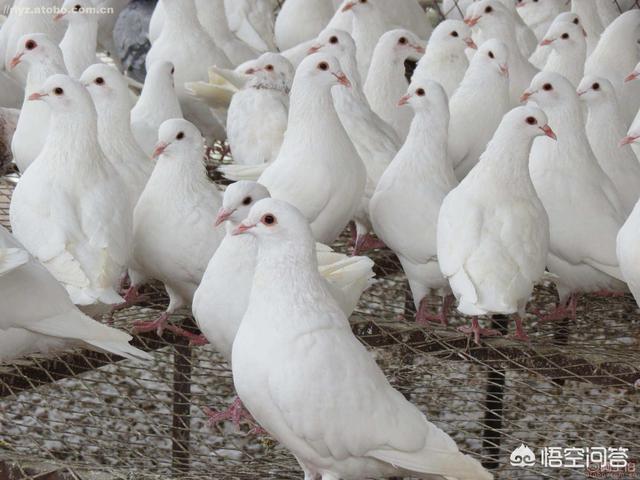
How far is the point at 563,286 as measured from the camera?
575 centimetres

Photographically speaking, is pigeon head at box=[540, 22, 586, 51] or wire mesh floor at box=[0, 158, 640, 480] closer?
wire mesh floor at box=[0, 158, 640, 480]

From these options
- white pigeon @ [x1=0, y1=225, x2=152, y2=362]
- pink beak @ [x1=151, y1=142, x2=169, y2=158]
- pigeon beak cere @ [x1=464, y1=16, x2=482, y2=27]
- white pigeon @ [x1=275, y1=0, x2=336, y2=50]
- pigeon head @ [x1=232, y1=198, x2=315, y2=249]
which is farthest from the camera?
white pigeon @ [x1=275, y1=0, x2=336, y2=50]

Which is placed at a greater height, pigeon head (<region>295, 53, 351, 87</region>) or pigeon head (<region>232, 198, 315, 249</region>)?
pigeon head (<region>295, 53, 351, 87</region>)

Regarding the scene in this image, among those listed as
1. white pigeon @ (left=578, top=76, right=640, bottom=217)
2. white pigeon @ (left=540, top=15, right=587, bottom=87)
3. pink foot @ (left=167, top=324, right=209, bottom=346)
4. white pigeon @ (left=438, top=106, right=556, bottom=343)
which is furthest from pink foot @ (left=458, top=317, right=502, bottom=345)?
white pigeon @ (left=540, top=15, right=587, bottom=87)

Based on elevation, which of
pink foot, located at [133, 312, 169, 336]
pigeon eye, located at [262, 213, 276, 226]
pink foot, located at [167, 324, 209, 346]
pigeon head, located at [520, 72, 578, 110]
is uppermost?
pigeon head, located at [520, 72, 578, 110]

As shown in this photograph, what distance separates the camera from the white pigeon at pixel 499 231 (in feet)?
15.9

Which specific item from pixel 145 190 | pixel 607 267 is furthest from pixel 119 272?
pixel 607 267

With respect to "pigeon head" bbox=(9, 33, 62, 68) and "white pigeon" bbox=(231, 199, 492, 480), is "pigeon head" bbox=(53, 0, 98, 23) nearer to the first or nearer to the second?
"pigeon head" bbox=(9, 33, 62, 68)

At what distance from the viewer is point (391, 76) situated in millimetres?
6836

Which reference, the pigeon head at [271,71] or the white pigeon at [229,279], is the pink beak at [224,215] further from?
the pigeon head at [271,71]

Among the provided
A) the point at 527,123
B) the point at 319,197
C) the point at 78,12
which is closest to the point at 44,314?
the point at 319,197

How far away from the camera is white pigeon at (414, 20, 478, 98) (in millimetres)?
7094

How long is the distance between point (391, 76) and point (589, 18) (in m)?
2.14

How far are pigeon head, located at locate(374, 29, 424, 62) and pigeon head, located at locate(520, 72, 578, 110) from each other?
98cm
